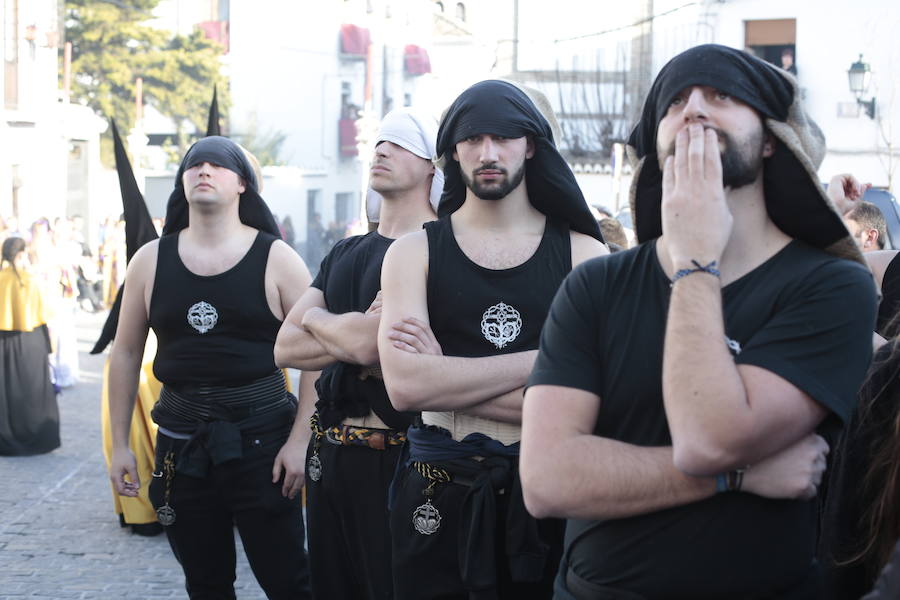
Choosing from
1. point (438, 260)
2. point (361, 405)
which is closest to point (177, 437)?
point (361, 405)

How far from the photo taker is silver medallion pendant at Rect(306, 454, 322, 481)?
14.7ft

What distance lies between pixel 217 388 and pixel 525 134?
1846mm

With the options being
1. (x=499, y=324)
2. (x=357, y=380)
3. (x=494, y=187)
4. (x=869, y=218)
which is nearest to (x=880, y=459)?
(x=499, y=324)

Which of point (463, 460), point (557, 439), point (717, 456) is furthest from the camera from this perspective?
point (463, 460)

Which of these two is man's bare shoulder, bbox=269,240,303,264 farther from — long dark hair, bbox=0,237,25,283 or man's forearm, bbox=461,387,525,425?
long dark hair, bbox=0,237,25,283

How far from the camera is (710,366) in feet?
7.63

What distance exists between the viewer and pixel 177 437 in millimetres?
4977

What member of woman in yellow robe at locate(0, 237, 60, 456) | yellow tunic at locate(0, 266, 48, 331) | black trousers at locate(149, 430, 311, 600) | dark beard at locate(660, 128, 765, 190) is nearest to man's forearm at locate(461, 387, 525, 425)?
dark beard at locate(660, 128, 765, 190)

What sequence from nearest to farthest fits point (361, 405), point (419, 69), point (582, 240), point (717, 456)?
point (717, 456) < point (582, 240) < point (361, 405) < point (419, 69)

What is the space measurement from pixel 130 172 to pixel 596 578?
15.6 ft

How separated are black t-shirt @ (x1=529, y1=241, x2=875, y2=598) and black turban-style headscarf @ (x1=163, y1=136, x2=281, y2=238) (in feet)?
9.44

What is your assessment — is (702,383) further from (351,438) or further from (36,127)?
(36,127)

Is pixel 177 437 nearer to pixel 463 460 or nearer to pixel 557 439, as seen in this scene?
pixel 463 460

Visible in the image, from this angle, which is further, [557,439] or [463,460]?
[463,460]
